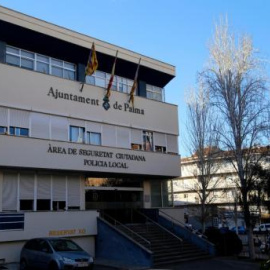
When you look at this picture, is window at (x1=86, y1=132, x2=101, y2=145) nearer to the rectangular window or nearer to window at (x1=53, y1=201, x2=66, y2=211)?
window at (x1=53, y1=201, x2=66, y2=211)

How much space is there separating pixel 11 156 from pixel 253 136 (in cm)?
1265

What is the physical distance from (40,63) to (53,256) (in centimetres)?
1183

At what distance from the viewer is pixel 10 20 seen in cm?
2278

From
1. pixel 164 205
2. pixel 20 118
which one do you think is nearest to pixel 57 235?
pixel 20 118

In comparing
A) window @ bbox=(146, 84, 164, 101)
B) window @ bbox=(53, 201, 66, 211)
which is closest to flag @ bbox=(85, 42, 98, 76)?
window @ bbox=(146, 84, 164, 101)

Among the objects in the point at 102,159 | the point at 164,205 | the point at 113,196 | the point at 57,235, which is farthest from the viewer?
the point at 164,205

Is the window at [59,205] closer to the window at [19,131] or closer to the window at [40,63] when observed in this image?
the window at [19,131]

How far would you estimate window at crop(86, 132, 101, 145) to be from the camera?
83.3 feet

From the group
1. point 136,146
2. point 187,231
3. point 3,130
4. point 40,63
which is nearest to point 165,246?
point 187,231

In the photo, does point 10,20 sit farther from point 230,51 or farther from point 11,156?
point 230,51

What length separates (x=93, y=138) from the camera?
25719 millimetres

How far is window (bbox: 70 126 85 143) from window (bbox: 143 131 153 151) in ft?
16.7

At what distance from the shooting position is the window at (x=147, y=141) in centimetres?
2869

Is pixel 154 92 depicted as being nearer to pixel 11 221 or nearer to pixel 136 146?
pixel 136 146
